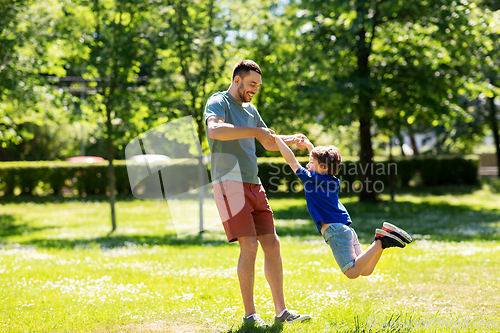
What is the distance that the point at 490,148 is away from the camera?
45.7m

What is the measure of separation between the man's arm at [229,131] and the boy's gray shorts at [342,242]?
968 millimetres

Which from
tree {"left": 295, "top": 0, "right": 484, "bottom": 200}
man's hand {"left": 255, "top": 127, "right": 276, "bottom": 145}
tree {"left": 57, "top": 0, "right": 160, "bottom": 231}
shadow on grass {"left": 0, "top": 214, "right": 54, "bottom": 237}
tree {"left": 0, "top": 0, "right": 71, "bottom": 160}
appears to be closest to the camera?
man's hand {"left": 255, "top": 127, "right": 276, "bottom": 145}

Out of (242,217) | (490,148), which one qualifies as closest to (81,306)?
(242,217)

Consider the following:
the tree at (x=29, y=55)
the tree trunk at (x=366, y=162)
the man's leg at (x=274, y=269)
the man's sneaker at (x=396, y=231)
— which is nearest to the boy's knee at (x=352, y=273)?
the man's sneaker at (x=396, y=231)

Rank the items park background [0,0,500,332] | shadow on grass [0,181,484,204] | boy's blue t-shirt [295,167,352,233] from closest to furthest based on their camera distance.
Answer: boy's blue t-shirt [295,167,352,233] → park background [0,0,500,332] → shadow on grass [0,181,484,204]

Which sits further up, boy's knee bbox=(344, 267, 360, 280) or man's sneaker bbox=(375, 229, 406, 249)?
man's sneaker bbox=(375, 229, 406, 249)

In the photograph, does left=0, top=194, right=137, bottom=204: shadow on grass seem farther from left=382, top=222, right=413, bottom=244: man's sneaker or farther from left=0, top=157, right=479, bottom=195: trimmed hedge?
left=382, top=222, right=413, bottom=244: man's sneaker

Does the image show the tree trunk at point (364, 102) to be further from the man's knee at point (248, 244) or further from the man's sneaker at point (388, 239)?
the man's knee at point (248, 244)

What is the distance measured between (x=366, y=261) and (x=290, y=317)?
79 cm

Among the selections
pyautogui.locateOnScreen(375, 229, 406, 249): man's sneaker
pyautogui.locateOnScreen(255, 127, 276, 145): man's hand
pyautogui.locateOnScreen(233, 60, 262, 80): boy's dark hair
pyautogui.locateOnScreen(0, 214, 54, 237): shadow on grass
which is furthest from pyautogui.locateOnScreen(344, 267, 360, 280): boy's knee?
pyautogui.locateOnScreen(0, 214, 54, 237): shadow on grass

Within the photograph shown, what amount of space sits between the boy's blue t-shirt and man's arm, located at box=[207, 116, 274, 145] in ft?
1.72

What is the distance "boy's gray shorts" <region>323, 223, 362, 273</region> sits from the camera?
3734 millimetres

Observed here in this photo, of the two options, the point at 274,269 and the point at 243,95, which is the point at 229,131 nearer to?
the point at 243,95

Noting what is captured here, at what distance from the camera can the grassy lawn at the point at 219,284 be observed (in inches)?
154
